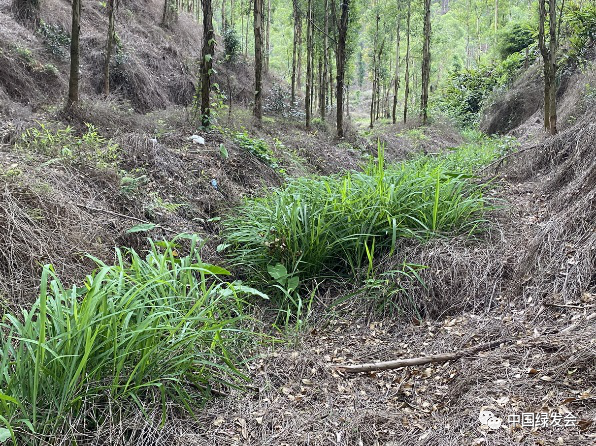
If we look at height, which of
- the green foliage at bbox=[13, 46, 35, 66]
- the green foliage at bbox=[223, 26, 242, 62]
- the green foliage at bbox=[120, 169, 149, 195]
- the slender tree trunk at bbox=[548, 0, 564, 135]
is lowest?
the green foliage at bbox=[120, 169, 149, 195]

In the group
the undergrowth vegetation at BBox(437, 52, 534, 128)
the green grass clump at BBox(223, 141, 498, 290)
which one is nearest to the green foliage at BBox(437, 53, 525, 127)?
the undergrowth vegetation at BBox(437, 52, 534, 128)

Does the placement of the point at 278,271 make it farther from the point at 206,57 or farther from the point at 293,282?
the point at 206,57

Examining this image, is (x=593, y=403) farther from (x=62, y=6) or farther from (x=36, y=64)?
(x=62, y=6)

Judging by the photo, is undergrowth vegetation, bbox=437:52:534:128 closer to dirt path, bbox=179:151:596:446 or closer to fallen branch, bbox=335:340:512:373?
dirt path, bbox=179:151:596:446

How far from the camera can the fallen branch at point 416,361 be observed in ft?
7.07

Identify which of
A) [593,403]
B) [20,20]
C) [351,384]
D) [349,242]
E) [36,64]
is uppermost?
[20,20]

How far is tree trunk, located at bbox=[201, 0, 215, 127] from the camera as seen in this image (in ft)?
19.6

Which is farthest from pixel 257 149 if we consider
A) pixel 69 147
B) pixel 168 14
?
pixel 168 14

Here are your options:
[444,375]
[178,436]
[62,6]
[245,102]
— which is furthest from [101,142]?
[245,102]

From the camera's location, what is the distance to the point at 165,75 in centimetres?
1108

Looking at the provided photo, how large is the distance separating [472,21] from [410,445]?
35508 millimetres

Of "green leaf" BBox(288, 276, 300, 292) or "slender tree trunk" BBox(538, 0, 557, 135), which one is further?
"slender tree trunk" BBox(538, 0, 557, 135)

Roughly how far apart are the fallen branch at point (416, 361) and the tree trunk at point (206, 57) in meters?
4.76

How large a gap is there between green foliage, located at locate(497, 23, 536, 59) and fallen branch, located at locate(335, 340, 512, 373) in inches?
663
